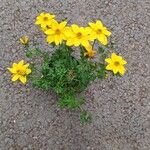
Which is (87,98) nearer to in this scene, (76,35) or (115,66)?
(115,66)

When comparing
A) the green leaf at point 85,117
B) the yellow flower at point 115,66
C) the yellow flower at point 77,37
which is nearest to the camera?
the yellow flower at point 77,37

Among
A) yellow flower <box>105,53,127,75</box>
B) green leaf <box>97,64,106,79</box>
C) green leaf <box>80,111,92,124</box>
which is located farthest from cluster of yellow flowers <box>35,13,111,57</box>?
green leaf <box>80,111,92,124</box>

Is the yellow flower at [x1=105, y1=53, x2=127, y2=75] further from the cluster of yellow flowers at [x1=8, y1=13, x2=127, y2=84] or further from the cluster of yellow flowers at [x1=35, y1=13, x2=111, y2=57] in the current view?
the cluster of yellow flowers at [x1=35, y1=13, x2=111, y2=57]

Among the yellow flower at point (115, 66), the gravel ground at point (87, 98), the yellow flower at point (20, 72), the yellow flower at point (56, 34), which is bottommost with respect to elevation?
the gravel ground at point (87, 98)

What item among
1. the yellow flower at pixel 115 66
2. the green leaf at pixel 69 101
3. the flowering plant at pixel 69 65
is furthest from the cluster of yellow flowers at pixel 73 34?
Answer: the green leaf at pixel 69 101

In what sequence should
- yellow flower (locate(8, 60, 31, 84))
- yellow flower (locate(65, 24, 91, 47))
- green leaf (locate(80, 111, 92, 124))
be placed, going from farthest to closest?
green leaf (locate(80, 111, 92, 124)) < yellow flower (locate(8, 60, 31, 84)) < yellow flower (locate(65, 24, 91, 47))

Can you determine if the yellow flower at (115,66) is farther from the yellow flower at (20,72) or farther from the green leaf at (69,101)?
the yellow flower at (20,72)
